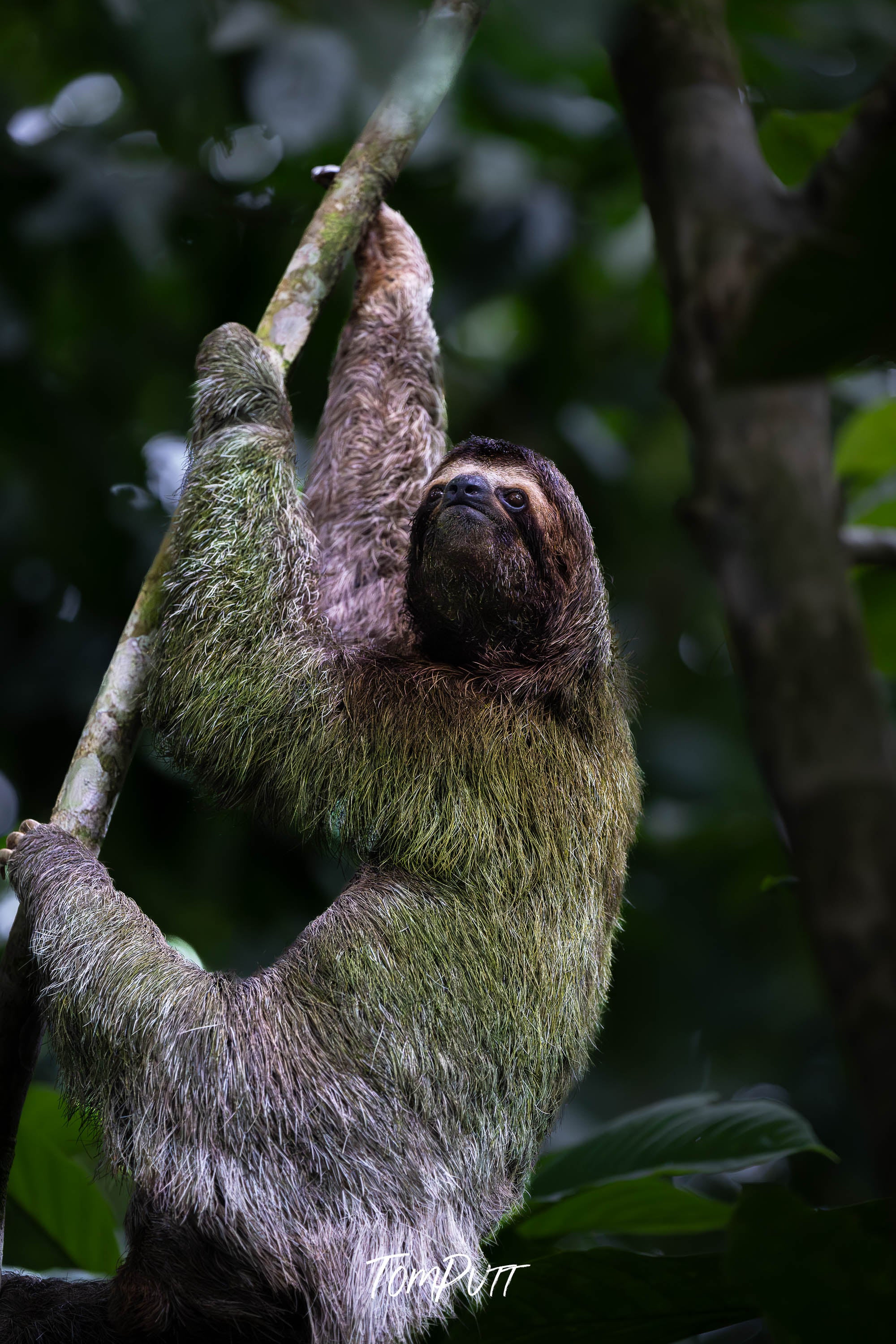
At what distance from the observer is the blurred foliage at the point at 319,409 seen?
7.51m

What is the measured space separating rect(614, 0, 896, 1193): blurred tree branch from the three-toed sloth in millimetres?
3670

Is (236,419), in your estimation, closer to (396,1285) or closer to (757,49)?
(757,49)

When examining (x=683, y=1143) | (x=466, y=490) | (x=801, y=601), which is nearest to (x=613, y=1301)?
(x=683, y=1143)

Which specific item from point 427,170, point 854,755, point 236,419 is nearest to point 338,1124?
point 236,419

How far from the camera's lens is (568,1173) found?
607 cm

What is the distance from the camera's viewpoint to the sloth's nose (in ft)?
19.6

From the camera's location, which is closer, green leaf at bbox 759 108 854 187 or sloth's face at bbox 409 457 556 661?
sloth's face at bbox 409 457 556 661

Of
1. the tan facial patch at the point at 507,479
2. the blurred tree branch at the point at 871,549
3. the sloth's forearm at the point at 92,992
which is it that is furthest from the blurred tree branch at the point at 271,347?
the blurred tree branch at the point at 871,549

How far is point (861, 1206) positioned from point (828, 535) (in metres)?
2.08

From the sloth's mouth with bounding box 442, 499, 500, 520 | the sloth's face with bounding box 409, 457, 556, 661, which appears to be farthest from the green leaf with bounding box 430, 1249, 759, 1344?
the sloth's mouth with bounding box 442, 499, 500, 520

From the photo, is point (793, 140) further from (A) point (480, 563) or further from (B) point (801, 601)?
(B) point (801, 601)

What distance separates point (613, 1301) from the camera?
378 cm

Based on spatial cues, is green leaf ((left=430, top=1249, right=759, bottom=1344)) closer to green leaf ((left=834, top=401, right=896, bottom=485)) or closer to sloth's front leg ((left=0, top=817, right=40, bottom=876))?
sloth's front leg ((left=0, top=817, right=40, bottom=876))

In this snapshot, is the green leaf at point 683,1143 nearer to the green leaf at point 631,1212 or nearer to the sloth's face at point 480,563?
the green leaf at point 631,1212
